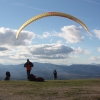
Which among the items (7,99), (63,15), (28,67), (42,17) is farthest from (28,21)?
(7,99)

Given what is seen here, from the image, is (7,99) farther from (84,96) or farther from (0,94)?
(84,96)

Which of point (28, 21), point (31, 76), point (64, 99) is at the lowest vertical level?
point (64, 99)

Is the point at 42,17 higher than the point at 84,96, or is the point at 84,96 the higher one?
the point at 42,17

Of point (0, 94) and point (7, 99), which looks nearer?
point (7, 99)

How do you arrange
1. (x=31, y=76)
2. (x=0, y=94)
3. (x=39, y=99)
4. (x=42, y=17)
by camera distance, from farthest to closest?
A: (x=31, y=76)
(x=42, y=17)
(x=0, y=94)
(x=39, y=99)

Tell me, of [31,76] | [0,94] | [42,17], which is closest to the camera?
[0,94]

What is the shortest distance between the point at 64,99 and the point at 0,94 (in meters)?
6.47

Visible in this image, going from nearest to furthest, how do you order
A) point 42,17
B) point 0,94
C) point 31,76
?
point 0,94
point 42,17
point 31,76

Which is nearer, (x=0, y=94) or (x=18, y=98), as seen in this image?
(x=18, y=98)

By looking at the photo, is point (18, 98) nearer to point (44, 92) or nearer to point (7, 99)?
point (7, 99)

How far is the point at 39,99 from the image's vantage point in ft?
66.4

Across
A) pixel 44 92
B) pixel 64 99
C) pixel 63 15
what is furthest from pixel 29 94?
pixel 63 15

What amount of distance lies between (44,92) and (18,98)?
334 cm

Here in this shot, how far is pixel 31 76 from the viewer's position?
1319 inches
